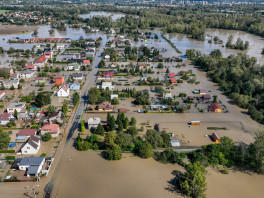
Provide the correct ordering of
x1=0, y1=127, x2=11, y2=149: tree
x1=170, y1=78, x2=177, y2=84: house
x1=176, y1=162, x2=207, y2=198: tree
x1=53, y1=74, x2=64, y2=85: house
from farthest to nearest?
x1=170, y1=78, x2=177, y2=84: house → x1=53, y1=74, x2=64, y2=85: house → x1=0, y1=127, x2=11, y2=149: tree → x1=176, y1=162, x2=207, y2=198: tree

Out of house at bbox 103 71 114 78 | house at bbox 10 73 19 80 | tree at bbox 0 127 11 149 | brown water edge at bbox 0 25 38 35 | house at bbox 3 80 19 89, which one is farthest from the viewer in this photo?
brown water edge at bbox 0 25 38 35

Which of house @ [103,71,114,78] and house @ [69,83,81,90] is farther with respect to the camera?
house @ [103,71,114,78]

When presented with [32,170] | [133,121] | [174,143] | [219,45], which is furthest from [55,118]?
[219,45]

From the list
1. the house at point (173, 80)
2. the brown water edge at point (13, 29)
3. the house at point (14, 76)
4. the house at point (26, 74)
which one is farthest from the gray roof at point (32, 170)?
the brown water edge at point (13, 29)

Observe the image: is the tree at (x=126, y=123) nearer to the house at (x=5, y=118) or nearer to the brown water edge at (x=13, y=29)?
the house at (x=5, y=118)

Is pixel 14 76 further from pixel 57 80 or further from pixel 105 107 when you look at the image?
Answer: pixel 105 107

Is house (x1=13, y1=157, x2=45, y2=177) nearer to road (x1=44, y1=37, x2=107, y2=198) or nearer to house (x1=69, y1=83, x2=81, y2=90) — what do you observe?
road (x1=44, y1=37, x2=107, y2=198)

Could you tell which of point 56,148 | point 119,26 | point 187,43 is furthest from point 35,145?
point 119,26

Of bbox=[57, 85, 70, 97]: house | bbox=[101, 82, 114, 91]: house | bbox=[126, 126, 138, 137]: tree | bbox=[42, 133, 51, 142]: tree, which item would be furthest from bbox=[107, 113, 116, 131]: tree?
bbox=[57, 85, 70, 97]: house

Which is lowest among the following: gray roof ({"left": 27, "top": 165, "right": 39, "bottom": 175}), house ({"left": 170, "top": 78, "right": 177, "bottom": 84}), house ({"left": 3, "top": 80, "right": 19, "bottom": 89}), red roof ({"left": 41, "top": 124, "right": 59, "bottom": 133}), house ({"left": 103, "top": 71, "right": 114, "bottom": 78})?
gray roof ({"left": 27, "top": 165, "right": 39, "bottom": 175})
